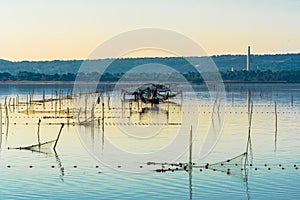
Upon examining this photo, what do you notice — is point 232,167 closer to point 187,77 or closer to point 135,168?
point 135,168

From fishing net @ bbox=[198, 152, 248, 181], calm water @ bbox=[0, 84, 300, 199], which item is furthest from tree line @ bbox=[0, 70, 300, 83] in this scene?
fishing net @ bbox=[198, 152, 248, 181]

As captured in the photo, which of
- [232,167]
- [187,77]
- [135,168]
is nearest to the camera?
[232,167]

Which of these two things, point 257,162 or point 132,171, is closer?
point 132,171

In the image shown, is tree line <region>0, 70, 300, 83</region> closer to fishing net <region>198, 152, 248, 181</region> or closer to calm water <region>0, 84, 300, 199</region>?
calm water <region>0, 84, 300, 199</region>

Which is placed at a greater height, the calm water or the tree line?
the tree line

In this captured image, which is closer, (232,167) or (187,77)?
(232,167)

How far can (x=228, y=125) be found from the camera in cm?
3678

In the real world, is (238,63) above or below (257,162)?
above

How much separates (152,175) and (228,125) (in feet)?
58.3

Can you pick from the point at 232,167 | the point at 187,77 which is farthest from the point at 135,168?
the point at 187,77

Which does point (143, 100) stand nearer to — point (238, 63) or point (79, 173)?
point (79, 173)

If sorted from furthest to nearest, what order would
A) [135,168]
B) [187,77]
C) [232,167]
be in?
[187,77] → [135,168] → [232,167]

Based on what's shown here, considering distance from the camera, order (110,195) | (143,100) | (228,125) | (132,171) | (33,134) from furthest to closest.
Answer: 1. (143,100)
2. (228,125)
3. (33,134)
4. (132,171)
5. (110,195)

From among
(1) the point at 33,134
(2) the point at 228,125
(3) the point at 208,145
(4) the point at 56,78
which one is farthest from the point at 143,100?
(4) the point at 56,78
